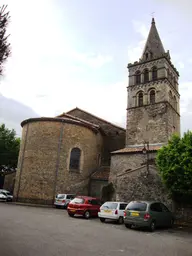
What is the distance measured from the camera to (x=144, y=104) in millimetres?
25125

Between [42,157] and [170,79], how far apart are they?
1821 cm

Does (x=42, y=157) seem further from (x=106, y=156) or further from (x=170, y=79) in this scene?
(x=170, y=79)

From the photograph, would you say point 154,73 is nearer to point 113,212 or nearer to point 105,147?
point 105,147

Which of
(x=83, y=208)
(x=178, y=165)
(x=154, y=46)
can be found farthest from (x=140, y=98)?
(x=83, y=208)

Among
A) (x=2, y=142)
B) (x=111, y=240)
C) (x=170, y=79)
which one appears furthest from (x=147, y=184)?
(x=2, y=142)

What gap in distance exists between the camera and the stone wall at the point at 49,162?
2087 cm

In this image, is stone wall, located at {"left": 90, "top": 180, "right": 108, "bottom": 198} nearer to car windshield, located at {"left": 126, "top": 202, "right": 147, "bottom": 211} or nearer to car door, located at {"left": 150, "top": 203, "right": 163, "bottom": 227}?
car door, located at {"left": 150, "top": 203, "right": 163, "bottom": 227}

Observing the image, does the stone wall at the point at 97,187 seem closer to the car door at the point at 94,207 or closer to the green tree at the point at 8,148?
the car door at the point at 94,207

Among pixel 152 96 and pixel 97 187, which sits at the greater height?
pixel 152 96

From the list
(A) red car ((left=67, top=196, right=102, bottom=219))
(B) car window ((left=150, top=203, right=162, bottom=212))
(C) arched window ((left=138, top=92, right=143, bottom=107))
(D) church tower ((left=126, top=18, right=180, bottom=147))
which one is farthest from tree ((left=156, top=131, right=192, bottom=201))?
(C) arched window ((left=138, top=92, right=143, bottom=107))

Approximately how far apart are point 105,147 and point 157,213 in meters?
17.5

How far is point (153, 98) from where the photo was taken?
2523cm

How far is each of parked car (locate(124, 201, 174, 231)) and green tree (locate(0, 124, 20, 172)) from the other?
24.2m

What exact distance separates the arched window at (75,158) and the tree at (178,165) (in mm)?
10849
